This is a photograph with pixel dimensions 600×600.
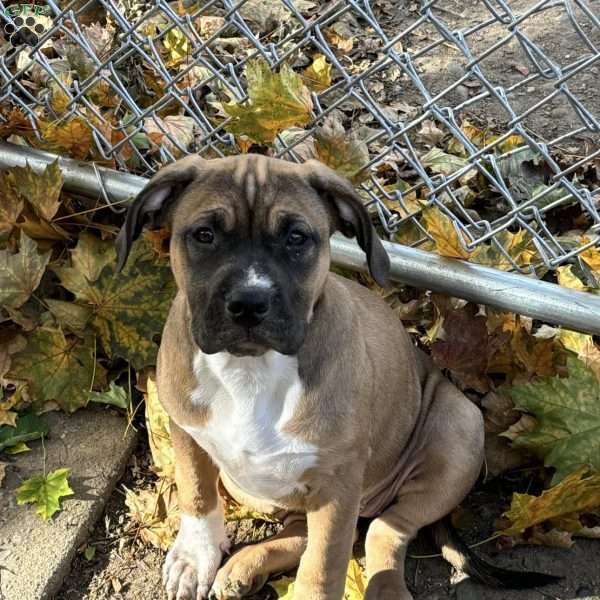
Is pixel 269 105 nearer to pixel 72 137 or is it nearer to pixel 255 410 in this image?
pixel 72 137

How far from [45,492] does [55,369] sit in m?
0.52

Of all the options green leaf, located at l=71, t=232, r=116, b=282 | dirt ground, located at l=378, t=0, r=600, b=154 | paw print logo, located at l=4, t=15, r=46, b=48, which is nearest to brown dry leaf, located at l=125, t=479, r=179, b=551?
green leaf, located at l=71, t=232, r=116, b=282

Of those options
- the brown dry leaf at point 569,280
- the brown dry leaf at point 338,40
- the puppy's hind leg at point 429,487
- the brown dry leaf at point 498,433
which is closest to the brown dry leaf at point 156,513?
the puppy's hind leg at point 429,487

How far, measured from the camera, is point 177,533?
324cm

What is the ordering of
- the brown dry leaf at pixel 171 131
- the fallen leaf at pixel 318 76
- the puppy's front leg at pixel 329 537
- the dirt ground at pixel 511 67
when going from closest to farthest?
the puppy's front leg at pixel 329 537, the brown dry leaf at pixel 171 131, the fallen leaf at pixel 318 76, the dirt ground at pixel 511 67

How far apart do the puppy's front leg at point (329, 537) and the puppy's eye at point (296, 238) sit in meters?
0.76

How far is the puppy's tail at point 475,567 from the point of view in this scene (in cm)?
290

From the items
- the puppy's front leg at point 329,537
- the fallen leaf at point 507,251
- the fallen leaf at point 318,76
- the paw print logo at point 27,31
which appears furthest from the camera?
the paw print logo at point 27,31

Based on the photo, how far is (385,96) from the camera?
477 centimetres

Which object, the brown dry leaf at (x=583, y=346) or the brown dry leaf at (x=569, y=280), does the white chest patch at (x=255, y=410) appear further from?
the brown dry leaf at (x=569, y=280)

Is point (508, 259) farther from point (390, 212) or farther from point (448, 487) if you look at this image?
point (448, 487)

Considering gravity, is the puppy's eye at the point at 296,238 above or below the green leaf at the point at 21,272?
above

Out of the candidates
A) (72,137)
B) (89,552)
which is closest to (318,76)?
(72,137)

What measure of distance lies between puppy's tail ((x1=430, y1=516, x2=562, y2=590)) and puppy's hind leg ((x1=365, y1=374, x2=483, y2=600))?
0.22ft
